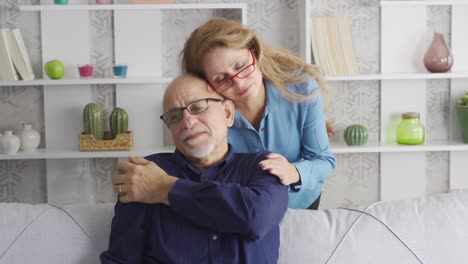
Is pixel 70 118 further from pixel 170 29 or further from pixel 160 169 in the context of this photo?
pixel 160 169

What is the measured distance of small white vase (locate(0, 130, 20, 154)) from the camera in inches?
143

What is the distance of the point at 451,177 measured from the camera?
399 cm

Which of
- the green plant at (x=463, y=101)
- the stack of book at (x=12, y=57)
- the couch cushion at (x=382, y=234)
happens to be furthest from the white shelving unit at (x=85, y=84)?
the couch cushion at (x=382, y=234)

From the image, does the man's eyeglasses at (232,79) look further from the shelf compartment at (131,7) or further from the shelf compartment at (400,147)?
the shelf compartment at (400,147)

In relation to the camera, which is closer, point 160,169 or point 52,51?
point 160,169

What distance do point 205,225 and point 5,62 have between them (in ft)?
7.19

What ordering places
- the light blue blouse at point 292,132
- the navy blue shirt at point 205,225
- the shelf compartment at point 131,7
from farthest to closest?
1. the shelf compartment at point 131,7
2. the light blue blouse at point 292,132
3. the navy blue shirt at point 205,225

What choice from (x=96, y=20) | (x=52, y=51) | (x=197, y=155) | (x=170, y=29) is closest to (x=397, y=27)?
(x=170, y=29)

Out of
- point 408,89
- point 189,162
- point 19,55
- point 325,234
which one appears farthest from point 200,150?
point 408,89

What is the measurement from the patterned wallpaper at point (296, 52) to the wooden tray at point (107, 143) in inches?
9.4

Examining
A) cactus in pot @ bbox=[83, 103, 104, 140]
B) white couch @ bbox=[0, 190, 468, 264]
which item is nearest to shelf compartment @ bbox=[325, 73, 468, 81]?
cactus in pot @ bbox=[83, 103, 104, 140]

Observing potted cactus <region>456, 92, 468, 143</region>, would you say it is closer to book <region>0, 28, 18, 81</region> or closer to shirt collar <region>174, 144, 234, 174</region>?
shirt collar <region>174, 144, 234, 174</region>

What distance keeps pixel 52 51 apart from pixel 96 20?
0.93 feet

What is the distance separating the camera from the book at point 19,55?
3.61 meters
